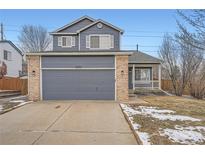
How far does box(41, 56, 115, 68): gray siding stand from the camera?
53.3ft

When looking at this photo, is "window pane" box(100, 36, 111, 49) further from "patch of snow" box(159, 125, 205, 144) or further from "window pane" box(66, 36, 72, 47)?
"patch of snow" box(159, 125, 205, 144)

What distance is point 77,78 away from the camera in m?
16.3

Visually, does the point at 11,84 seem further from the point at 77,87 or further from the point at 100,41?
the point at 77,87

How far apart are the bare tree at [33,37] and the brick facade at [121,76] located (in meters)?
30.8

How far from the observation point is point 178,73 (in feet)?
80.1

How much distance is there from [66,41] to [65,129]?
655 inches

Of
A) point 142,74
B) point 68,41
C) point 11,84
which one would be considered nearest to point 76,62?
point 68,41

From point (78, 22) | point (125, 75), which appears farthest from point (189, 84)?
point (78, 22)

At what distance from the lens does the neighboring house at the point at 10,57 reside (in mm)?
27925

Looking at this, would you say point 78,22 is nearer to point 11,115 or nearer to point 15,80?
point 15,80

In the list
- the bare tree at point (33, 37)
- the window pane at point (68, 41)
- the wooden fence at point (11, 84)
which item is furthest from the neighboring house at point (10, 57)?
the bare tree at point (33, 37)

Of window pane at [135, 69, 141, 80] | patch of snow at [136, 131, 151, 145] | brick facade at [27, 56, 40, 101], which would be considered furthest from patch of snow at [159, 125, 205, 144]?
window pane at [135, 69, 141, 80]
